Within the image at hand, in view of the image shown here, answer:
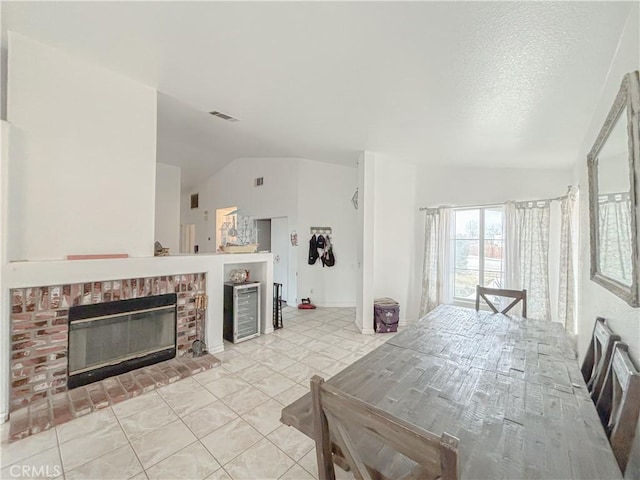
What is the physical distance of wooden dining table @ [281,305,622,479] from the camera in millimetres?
888

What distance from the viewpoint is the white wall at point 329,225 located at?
5.75 meters

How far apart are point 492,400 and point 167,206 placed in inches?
246

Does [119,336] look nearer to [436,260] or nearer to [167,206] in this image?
[167,206]

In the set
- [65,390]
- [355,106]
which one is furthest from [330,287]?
[65,390]

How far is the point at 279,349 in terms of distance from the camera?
351cm

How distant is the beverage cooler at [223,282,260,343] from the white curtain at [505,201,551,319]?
145 inches

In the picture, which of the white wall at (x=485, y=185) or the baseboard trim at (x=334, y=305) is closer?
the white wall at (x=485, y=185)

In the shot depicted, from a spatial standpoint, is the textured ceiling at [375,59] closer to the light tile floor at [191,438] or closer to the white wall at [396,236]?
the white wall at [396,236]

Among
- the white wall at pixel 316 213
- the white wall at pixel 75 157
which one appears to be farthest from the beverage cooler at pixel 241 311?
the white wall at pixel 316 213

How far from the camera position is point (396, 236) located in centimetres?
477

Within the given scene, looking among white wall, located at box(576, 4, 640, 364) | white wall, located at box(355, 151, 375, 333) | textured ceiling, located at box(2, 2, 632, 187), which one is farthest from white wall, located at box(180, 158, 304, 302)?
white wall, located at box(576, 4, 640, 364)

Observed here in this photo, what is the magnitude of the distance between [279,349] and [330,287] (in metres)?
2.46

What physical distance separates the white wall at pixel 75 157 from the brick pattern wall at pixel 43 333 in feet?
1.07

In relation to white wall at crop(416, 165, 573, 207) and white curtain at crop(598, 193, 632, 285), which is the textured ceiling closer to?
white wall at crop(416, 165, 573, 207)
